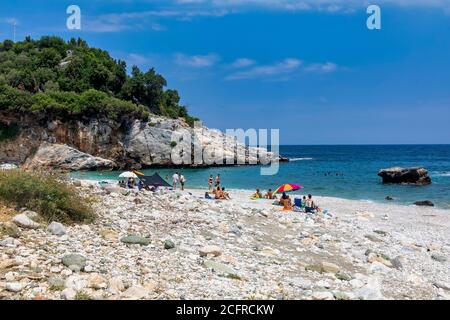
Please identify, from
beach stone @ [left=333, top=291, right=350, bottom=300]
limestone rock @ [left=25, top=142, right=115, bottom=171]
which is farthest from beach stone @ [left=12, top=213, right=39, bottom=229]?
limestone rock @ [left=25, top=142, right=115, bottom=171]

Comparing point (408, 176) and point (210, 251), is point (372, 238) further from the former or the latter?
point (408, 176)

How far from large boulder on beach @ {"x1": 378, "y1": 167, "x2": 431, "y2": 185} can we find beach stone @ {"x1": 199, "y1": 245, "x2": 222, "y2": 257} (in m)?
44.0

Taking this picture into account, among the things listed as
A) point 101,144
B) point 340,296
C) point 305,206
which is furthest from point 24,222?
point 101,144

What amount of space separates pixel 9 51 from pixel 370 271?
82109mm

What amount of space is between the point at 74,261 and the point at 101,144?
193ft

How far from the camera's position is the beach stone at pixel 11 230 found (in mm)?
8891

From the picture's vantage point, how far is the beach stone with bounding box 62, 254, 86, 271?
784cm

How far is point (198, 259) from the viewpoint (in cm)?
951

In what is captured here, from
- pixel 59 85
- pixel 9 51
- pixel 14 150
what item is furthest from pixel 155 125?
pixel 9 51

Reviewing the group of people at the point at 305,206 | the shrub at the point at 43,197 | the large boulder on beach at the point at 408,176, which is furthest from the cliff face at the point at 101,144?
the shrub at the point at 43,197

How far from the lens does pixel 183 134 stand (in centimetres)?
7019

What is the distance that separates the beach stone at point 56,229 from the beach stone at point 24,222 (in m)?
0.34

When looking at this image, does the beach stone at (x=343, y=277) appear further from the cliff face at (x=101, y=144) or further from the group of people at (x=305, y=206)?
the cliff face at (x=101, y=144)

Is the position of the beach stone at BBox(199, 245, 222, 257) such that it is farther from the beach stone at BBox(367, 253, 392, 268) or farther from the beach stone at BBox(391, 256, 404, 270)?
the beach stone at BBox(391, 256, 404, 270)
